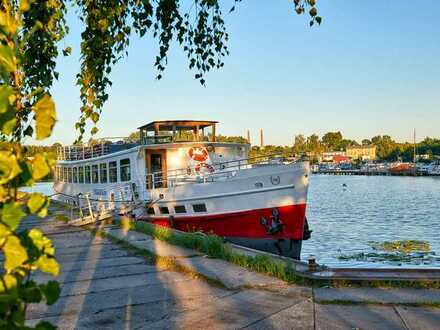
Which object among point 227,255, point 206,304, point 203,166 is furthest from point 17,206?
point 203,166

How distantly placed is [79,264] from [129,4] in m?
5.73

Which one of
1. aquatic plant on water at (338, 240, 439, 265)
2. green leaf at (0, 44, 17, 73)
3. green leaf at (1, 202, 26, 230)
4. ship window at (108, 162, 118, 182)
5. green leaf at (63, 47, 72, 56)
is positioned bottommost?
aquatic plant on water at (338, 240, 439, 265)

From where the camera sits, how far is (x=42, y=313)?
18.9 feet

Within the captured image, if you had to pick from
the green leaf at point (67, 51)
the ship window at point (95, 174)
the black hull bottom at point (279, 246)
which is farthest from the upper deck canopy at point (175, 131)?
the green leaf at point (67, 51)

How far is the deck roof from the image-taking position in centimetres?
1984

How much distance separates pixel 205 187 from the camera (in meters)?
17.1

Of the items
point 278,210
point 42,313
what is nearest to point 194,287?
point 42,313

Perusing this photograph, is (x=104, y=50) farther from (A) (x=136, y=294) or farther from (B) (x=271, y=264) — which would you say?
(B) (x=271, y=264)

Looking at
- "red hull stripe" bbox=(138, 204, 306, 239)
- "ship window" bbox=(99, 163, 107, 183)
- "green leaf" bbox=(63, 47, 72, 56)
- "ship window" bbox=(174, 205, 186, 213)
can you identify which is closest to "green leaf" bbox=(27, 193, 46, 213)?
"green leaf" bbox=(63, 47, 72, 56)

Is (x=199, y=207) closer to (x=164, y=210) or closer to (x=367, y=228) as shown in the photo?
(x=164, y=210)

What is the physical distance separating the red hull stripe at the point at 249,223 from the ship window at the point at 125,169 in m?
4.02

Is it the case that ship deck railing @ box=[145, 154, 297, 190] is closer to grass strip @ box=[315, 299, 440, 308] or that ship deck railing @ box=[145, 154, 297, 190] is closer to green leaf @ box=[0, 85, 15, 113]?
grass strip @ box=[315, 299, 440, 308]

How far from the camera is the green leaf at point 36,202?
4.37 feet

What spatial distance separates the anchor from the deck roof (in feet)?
19.7
